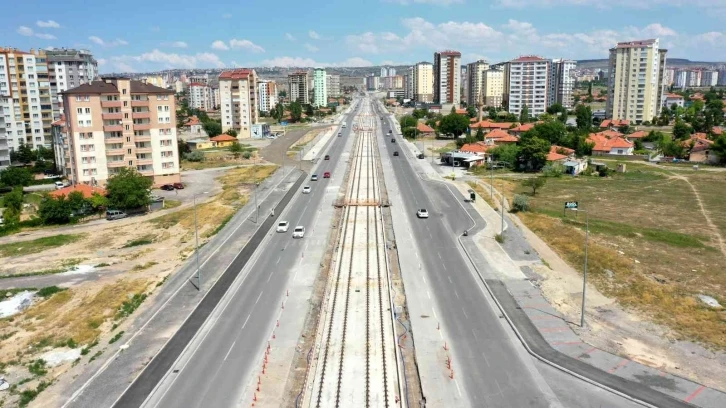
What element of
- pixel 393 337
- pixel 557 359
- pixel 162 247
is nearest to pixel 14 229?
pixel 162 247

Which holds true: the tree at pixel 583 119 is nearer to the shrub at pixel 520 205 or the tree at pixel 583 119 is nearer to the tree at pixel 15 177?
the shrub at pixel 520 205

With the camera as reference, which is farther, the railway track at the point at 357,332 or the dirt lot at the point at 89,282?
the dirt lot at the point at 89,282

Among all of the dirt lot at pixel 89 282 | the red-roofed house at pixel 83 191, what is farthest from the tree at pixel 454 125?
the red-roofed house at pixel 83 191

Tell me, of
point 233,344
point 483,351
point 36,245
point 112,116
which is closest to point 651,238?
point 483,351

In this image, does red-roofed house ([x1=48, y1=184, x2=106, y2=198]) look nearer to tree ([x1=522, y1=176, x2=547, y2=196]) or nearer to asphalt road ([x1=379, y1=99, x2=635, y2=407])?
asphalt road ([x1=379, y1=99, x2=635, y2=407])

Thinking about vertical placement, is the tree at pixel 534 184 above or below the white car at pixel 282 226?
above

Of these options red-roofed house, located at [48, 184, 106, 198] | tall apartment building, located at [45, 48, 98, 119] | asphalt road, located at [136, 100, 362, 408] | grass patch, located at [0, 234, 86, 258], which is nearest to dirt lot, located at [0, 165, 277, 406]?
grass patch, located at [0, 234, 86, 258]
